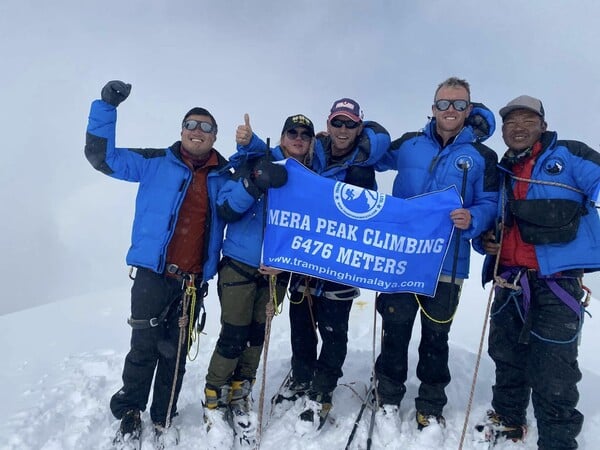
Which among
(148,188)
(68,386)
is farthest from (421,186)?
(68,386)

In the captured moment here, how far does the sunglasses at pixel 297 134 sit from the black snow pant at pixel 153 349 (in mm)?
2024

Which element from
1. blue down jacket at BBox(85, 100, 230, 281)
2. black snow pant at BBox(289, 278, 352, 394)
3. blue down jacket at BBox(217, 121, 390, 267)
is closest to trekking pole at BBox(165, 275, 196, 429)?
blue down jacket at BBox(85, 100, 230, 281)

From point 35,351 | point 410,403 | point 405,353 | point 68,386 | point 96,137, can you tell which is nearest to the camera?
point 96,137

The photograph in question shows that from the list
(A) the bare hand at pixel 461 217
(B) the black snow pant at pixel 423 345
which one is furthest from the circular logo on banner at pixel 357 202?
(B) the black snow pant at pixel 423 345

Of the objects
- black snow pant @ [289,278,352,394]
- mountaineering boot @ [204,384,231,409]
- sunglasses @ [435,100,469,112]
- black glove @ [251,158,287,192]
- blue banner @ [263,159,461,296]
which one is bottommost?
mountaineering boot @ [204,384,231,409]

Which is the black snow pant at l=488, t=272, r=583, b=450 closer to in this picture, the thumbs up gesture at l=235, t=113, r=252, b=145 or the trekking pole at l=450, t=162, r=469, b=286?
the trekking pole at l=450, t=162, r=469, b=286

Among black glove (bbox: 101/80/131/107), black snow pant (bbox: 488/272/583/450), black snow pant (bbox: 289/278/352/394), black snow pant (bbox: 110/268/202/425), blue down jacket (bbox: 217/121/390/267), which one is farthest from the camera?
black snow pant (bbox: 289/278/352/394)

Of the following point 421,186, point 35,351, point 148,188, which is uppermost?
point 421,186

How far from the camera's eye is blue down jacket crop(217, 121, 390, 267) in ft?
16.0

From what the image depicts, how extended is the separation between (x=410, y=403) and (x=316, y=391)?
4.17ft

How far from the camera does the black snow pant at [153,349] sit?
4742mm

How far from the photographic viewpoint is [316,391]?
5.15 meters

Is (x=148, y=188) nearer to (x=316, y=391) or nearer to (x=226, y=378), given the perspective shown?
(x=226, y=378)

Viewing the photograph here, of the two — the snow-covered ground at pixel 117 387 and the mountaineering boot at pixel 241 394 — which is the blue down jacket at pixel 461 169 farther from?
the mountaineering boot at pixel 241 394
